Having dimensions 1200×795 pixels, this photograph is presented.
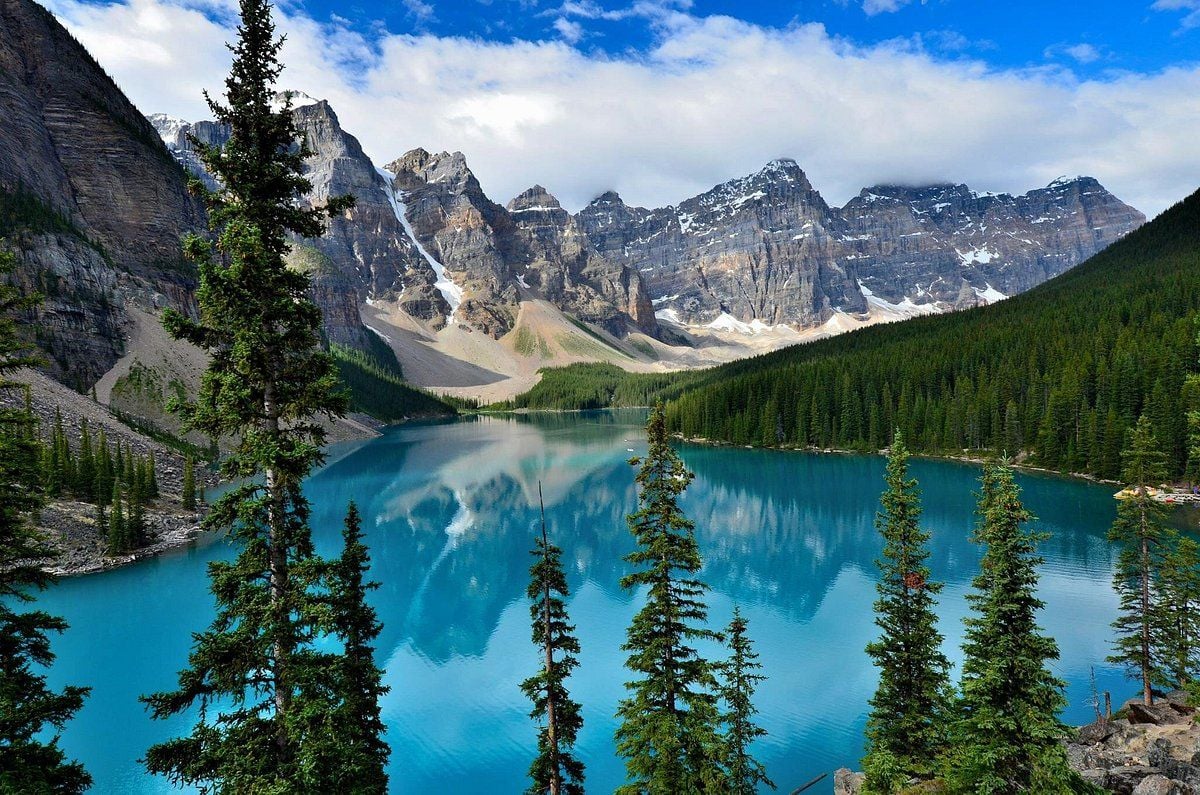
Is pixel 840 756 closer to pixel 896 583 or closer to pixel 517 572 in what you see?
pixel 896 583

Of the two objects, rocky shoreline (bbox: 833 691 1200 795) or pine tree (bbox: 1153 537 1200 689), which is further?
pine tree (bbox: 1153 537 1200 689)

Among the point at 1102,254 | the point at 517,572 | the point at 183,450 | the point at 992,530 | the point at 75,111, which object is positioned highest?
the point at 75,111

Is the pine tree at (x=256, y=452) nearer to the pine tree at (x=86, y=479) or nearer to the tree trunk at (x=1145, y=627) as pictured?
the tree trunk at (x=1145, y=627)

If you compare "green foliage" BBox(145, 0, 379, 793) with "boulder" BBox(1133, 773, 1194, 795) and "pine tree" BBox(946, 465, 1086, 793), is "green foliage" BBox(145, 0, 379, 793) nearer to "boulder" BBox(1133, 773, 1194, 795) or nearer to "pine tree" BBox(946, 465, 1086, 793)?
"pine tree" BBox(946, 465, 1086, 793)

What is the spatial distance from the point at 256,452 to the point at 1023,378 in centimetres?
10705

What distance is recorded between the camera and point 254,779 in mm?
8336

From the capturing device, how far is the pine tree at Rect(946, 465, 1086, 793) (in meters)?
11.0

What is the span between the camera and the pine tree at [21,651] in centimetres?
968

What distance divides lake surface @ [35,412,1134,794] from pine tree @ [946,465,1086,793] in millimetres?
11257

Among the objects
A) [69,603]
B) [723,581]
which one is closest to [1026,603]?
[723,581]

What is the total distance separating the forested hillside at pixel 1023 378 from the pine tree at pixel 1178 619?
44006mm

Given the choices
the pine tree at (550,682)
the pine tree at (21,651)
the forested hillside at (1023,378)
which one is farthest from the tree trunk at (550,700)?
the forested hillside at (1023,378)

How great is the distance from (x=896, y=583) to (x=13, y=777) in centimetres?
1989

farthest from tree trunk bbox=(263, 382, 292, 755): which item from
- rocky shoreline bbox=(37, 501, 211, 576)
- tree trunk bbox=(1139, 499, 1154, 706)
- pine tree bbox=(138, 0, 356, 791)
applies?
rocky shoreline bbox=(37, 501, 211, 576)
